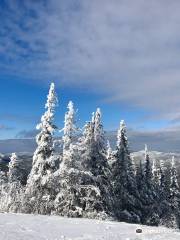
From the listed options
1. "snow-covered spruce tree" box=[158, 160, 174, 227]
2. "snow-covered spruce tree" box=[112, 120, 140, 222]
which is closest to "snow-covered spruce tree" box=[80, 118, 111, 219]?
"snow-covered spruce tree" box=[112, 120, 140, 222]

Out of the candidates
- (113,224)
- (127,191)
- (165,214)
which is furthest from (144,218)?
(113,224)

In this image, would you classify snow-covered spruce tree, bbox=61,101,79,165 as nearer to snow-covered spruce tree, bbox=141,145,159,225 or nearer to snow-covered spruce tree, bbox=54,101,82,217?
snow-covered spruce tree, bbox=54,101,82,217

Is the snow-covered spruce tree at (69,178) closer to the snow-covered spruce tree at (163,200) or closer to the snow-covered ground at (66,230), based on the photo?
the snow-covered ground at (66,230)

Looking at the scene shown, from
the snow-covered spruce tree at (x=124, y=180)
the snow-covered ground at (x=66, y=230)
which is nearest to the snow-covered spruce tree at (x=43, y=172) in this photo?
the snow-covered spruce tree at (x=124, y=180)

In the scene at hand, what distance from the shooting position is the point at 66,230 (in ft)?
60.8

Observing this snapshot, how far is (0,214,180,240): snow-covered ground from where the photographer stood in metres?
16.5

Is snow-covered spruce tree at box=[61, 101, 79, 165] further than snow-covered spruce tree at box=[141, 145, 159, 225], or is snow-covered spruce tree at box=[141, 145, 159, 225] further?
snow-covered spruce tree at box=[141, 145, 159, 225]

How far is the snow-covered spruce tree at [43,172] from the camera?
3700cm

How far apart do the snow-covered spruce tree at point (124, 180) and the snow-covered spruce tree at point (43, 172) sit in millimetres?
10382

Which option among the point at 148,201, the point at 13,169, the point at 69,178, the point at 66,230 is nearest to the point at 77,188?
the point at 69,178

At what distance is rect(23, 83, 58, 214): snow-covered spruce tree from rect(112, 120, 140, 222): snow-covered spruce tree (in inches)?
409

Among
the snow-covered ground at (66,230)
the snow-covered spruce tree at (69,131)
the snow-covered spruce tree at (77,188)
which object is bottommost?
the snow-covered ground at (66,230)

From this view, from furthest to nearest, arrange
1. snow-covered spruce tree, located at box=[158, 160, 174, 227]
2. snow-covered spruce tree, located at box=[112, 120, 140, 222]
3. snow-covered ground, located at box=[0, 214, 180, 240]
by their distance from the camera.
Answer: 1. snow-covered spruce tree, located at box=[158, 160, 174, 227]
2. snow-covered spruce tree, located at box=[112, 120, 140, 222]
3. snow-covered ground, located at box=[0, 214, 180, 240]

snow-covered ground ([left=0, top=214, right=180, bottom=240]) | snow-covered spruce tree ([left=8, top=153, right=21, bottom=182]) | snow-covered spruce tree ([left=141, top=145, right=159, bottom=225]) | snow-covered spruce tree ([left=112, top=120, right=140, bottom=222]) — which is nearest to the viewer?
snow-covered ground ([left=0, top=214, right=180, bottom=240])
